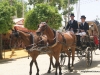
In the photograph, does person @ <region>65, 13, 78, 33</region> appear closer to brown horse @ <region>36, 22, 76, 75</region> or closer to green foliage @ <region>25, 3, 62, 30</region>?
brown horse @ <region>36, 22, 76, 75</region>

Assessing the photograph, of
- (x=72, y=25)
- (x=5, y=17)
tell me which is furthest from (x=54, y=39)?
(x=5, y=17)

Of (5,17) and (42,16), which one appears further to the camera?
(42,16)

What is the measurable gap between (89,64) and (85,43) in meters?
1.16

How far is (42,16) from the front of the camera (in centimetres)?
A: 1884

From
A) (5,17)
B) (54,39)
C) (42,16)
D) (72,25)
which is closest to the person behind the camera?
(54,39)

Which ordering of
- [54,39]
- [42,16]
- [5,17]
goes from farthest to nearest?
1. [42,16]
2. [5,17]
3. [54,39]

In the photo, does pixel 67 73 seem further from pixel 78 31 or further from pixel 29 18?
pixel 29 18

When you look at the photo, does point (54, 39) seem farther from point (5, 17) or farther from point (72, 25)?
point (5, 17)

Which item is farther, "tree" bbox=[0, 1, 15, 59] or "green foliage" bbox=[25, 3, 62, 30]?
"green foliage" bbox=[25, 3, 62, 30]

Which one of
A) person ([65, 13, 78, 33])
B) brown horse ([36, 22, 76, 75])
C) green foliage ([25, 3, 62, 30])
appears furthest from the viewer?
green foliage ([25, 3, 62, 30])

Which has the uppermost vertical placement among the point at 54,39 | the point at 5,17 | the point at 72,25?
the point at 5,17

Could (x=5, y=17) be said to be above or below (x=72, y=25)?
above

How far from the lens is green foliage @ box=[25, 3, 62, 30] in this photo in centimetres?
1906

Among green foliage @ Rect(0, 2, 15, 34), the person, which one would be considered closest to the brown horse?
the person
